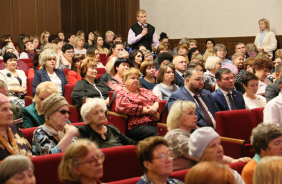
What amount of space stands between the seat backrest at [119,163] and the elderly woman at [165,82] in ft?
6.75

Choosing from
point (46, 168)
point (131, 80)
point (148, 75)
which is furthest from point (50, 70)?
point (46, 168)

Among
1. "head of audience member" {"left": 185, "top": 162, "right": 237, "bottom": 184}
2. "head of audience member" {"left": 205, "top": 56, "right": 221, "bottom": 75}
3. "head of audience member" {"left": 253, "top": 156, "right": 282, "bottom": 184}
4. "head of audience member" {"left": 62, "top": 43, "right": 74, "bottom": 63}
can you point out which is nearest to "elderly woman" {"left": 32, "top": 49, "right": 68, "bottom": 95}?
"head of audience member" {"left": 62, "top": 43, "right": 74, "bottom": 63}

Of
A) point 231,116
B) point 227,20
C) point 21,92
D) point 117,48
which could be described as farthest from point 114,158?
point 227,20

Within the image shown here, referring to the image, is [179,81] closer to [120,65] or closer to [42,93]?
[120,65]

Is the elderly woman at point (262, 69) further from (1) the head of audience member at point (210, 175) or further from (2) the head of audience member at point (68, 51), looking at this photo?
(1) the head of audience member at point (210, 175)

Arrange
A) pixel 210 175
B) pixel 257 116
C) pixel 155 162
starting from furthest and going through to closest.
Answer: pixel 257 116 < pixel 155 162 < pixel 210 175

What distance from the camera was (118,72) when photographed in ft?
18.2

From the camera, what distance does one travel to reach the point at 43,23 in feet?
38.1

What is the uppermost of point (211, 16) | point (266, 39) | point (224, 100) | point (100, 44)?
point (211, 16)

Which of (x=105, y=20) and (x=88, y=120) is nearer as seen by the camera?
(x=88, y=120)

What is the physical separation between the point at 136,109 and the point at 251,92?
1.26 m

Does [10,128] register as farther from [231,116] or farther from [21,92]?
[21,92]

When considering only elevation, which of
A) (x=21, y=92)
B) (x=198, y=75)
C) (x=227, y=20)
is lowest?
(x=21, y=92)

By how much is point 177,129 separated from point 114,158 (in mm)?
543
